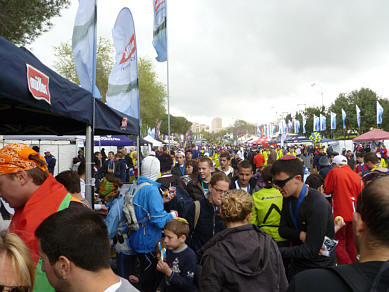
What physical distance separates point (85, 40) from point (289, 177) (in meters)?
3.39

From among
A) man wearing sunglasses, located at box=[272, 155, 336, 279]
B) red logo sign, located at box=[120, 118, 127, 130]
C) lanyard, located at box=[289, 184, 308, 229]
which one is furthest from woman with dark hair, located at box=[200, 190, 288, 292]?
red logo sign, located at box=[120, 118, 127, 130]

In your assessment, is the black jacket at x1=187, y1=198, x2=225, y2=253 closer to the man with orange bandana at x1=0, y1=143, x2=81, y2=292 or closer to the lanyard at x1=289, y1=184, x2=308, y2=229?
the lanyard at x1=289, y1=184, x2=308, y2=229

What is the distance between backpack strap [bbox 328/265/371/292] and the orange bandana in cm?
199

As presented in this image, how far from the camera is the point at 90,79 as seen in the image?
4277 millimetres

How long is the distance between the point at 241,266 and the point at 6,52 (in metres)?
2.44

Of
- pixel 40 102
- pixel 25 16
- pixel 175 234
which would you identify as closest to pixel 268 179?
pixel 175 234

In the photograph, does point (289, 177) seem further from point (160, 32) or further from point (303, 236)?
point (160, 32)

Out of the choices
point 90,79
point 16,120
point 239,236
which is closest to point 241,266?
point 239,236

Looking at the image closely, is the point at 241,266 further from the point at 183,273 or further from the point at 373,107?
the point at 373,107

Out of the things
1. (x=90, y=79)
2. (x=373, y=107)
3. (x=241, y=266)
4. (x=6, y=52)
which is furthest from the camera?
(x=373, y=107)

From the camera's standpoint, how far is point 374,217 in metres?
1.17

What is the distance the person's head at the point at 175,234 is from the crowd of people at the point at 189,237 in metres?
0.01

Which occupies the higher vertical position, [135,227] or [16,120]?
[16,120]

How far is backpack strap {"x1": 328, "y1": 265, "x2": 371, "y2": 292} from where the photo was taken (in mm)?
1068
